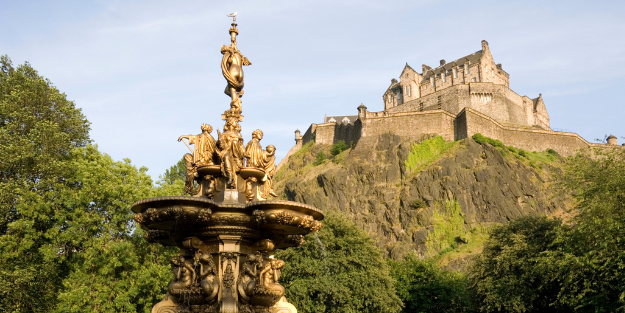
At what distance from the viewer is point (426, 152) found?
229 feet

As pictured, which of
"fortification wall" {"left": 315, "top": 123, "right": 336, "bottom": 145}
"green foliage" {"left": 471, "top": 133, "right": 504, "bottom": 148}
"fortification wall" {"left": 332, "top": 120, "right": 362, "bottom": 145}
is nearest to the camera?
"green foliage" {"left": 471, "top": 133, "right": 504, "bottom": 148}

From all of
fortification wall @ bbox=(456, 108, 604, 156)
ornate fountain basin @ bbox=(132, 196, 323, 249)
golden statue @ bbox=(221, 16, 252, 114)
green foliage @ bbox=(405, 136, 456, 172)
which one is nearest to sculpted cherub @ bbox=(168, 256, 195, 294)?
ornate fountain basin @ bbox=(132, 196, 323, 249)

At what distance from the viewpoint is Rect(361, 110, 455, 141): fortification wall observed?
7319cm

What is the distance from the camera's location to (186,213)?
357 inches

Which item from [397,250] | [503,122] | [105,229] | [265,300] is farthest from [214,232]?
[503,122]

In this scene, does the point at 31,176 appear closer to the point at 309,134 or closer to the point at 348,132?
the point at 348,132

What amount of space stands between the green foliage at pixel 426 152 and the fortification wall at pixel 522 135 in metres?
3.81

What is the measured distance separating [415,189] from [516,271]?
1377 inches

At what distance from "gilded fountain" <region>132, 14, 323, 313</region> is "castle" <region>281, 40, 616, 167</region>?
209 ft

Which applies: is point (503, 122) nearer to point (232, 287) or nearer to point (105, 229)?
point (105, 229)

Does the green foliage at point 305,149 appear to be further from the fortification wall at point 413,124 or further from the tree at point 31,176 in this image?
the tree at point 31,176

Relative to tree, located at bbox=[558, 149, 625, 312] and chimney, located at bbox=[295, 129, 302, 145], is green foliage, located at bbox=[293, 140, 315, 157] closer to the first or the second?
chimney, located at bbox=[295, 129, 302, 145]

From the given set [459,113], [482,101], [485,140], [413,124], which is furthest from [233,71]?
[482,101]

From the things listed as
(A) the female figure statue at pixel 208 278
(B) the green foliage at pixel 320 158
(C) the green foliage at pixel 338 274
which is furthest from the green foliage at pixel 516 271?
(B) the green foliage at pixel 320 158
